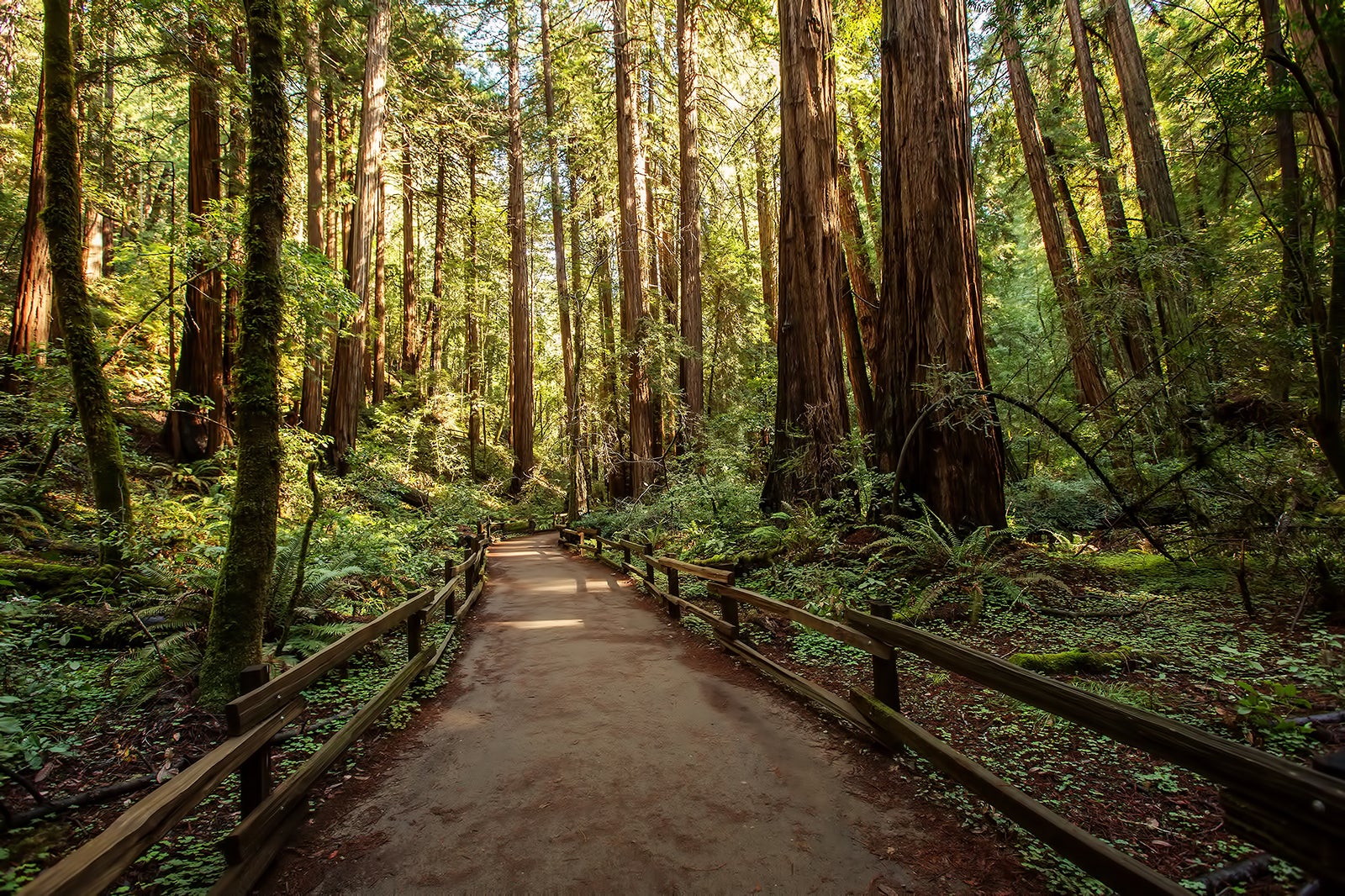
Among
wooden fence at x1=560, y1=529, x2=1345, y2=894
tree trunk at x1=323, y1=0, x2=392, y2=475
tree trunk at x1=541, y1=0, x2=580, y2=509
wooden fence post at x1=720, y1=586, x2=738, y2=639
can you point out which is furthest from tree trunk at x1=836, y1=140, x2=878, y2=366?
tree trunk at x1=323, y1=0, x2=392, y2=475

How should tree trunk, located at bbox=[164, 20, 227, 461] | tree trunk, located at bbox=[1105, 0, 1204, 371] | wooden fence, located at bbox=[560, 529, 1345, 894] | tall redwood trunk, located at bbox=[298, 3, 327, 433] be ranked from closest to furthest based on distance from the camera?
wooden fence, located at bbox=[560, 529, 1345, 894] → tree trunk, located at bbox=[1105, 0, 1204, 371] → tree trunk, located at bbox=[164, 20, 227, 461] → tall redwood trunk, located at bbox=[298, 3, 327, 433]

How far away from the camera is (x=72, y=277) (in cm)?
625

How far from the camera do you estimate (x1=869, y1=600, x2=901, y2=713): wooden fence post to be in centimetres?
402

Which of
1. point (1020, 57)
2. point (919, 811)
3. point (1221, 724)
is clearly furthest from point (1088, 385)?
point (919, 811)

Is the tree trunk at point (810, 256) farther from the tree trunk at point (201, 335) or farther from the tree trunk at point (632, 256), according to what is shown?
the tree trunk at point (201, 335)

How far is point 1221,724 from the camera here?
3.33 m

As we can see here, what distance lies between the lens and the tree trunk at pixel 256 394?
439cm

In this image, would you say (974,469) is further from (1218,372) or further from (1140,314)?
(1140,314)

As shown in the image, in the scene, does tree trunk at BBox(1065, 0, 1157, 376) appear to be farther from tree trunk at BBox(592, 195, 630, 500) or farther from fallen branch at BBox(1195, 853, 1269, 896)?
tree trunk at BBox(592, 195, 630, 500)

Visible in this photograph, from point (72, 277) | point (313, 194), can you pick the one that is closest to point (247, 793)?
point (72, 277)

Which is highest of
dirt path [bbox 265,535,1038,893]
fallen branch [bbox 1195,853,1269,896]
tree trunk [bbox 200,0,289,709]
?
tree trunk [bbox 200,0,289,709]

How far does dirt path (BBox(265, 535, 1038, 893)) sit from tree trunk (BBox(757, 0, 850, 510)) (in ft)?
13.9

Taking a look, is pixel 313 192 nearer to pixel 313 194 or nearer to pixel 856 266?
pixel 313 194

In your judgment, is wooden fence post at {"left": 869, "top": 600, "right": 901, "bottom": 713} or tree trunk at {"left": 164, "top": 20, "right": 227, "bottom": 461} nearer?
wooden fence post at {"left": 869, "top": 600, "right": 901, "bottom": 713}
